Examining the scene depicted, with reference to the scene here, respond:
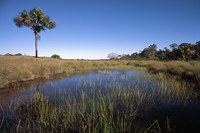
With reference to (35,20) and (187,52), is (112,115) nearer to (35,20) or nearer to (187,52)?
(35,20)

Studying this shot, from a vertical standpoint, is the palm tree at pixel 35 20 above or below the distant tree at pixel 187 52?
above

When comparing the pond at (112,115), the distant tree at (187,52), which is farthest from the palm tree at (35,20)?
the distant tree at (187,52)

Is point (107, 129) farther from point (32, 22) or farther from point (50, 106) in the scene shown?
point (32, 22)

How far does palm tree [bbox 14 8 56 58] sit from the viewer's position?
3047 centimetres

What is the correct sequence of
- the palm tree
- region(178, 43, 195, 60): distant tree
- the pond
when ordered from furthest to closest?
region(178, 43, 195, 60): distant tree
the palm tree
the pond

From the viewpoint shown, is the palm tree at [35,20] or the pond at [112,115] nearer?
the pond at [112,115]

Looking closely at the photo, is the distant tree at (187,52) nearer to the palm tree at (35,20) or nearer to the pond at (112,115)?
the palm tree at (35,20)

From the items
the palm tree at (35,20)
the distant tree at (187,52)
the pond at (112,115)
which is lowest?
the pond at (112,115)

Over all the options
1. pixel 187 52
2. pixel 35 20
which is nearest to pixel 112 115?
pixel 35 20

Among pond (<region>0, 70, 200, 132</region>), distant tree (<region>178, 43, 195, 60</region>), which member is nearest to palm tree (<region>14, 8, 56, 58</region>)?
pond (<region>0, 70, 200, 132</region>)

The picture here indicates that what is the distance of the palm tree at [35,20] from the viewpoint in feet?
100.0

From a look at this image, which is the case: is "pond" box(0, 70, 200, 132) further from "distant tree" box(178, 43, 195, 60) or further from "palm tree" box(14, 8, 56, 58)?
"distant tree" box(178, 43, 195, 60)

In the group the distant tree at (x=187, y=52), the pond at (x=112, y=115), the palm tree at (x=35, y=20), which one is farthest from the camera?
the distant tree at (x=187, y=52)

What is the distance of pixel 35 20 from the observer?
1238 inches
